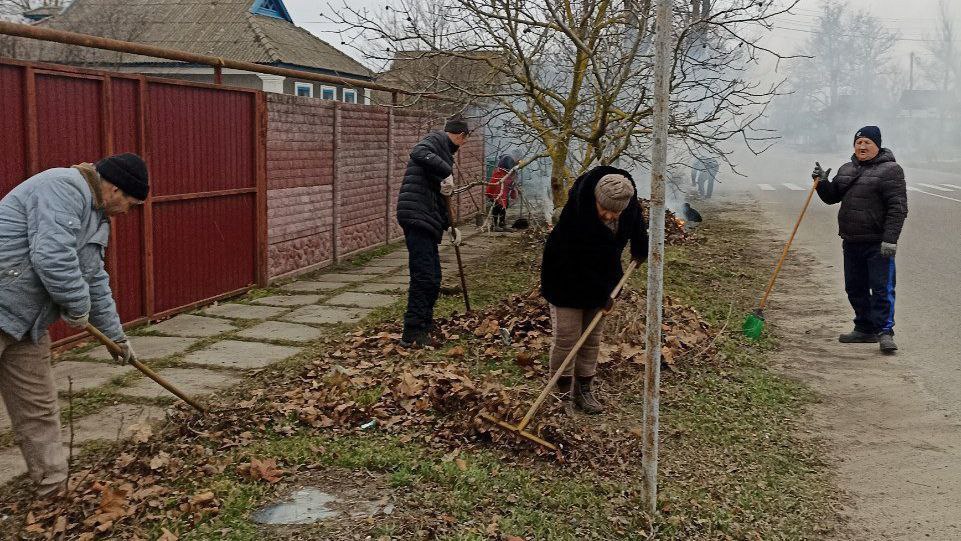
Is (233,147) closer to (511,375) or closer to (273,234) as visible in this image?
(273,234)

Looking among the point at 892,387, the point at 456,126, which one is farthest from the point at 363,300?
the point at 892,387

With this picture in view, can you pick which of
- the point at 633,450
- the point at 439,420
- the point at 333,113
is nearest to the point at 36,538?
the point at 439,420

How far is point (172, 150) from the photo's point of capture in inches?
301

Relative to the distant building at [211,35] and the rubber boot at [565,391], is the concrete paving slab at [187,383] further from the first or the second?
the distant building at [211,35]

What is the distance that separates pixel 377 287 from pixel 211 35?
1635 cm

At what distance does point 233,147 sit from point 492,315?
3.35 meters

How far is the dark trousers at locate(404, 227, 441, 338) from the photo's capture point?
22.5 feet

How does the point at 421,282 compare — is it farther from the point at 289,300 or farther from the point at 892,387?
the point at 892,387

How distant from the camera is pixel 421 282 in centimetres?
690

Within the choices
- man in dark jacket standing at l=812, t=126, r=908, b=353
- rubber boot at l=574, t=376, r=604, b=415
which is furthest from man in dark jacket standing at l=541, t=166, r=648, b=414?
man in dark jacket standing at l=812, t=126, r=908, b=353

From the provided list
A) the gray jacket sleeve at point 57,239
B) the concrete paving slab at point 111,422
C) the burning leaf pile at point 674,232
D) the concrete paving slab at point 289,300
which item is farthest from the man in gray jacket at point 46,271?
the burning leaf pile at point 674,232

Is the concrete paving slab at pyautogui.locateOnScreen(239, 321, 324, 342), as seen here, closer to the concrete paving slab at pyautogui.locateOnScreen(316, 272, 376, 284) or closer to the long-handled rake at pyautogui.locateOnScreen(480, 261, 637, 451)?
the concrete paving slab at pyautogui.locateOnScreen(316, 272, 376, 284)

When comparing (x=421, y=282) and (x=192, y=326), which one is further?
(x=192, y=326)

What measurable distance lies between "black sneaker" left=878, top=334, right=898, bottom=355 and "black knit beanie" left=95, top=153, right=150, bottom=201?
19.6 feet
